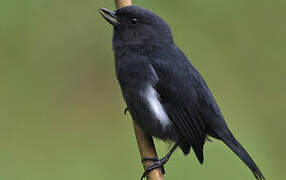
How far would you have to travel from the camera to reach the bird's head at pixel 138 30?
530 centimetres

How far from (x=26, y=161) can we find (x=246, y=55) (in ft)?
7.31

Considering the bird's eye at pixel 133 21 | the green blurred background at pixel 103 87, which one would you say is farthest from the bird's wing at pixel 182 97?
the green blurred background at pixel 103 87

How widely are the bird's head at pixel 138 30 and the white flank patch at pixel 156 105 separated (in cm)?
35

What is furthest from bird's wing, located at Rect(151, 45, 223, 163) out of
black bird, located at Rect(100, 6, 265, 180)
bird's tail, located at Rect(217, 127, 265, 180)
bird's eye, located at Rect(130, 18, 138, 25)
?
bird's eye, located at Rect(130, 18, 138, 25)

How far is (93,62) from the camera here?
6547mm

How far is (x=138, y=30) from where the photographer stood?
5.34 metres

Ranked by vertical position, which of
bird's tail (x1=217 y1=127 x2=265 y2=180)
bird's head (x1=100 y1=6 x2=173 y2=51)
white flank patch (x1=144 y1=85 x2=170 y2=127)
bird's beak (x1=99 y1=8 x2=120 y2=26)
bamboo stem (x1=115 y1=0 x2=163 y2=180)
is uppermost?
bird's beak (x1=99 y1=8 x2=120 y2=26)

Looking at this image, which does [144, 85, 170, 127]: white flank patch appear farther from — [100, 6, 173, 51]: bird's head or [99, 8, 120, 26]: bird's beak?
[99, 8, 120, 26]: bird's beak

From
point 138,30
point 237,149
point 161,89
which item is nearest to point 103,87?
point 138,30

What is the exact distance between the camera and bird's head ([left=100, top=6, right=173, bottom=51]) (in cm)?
530

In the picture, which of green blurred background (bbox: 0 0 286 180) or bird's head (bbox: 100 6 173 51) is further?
green blurred background (bbox: 0 0 286 180)

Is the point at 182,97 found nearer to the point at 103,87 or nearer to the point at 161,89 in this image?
the point at 161,89

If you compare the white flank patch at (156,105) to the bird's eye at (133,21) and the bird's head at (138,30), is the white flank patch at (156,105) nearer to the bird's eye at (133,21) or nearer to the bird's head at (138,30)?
the bird's head at (138,30)

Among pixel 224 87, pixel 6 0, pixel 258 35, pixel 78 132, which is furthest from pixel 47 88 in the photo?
pixel 258 35
